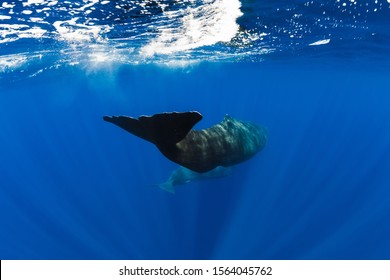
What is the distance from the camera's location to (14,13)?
10953 millimetres

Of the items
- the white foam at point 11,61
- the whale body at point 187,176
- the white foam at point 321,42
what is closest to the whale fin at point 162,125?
the whale body at point 187,176

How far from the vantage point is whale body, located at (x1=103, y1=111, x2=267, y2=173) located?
17.2 ft

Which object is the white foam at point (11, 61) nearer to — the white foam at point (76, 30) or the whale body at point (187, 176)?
the white foam at point (76, 30)

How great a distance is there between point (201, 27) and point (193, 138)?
1041 cm

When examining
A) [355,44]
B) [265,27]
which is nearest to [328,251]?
[265,27]

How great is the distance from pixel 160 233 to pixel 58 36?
11.6m

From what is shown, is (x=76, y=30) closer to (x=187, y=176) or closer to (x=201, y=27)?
(x=201, y=27)

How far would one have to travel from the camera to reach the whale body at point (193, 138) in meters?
5.24

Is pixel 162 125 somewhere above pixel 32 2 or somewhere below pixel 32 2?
below

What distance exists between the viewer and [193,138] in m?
6.59

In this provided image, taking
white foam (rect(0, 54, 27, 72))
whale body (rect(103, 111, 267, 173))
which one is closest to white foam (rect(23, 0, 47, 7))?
whale body (rect(103, 111, 267, 173))

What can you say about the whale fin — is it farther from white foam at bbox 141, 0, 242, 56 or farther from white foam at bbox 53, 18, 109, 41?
white foam at bbox 53, 18, 109, 41

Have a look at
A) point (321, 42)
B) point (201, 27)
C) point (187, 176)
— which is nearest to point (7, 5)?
point (201, 27)

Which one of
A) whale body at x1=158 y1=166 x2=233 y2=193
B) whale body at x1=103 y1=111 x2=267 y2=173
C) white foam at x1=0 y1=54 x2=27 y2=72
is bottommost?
whale body at x1=158 y1=166 x2=233 y2=193
